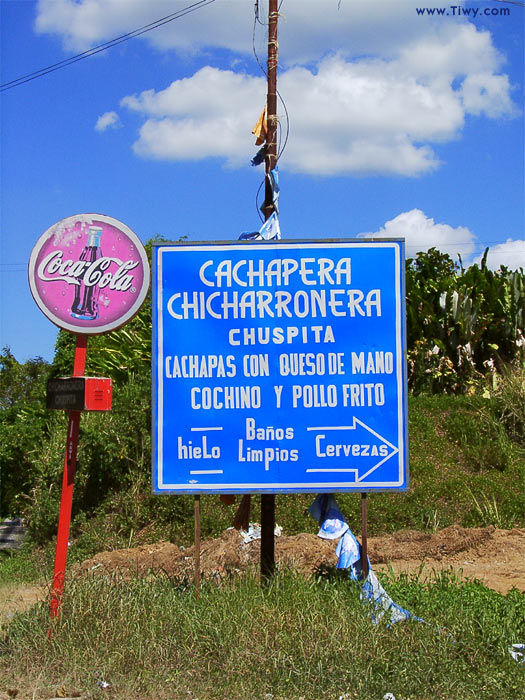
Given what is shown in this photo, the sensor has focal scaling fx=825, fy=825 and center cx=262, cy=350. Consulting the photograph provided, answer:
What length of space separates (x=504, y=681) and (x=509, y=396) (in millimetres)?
9177

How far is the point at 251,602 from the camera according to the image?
552cm

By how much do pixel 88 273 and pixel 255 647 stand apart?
110 inches

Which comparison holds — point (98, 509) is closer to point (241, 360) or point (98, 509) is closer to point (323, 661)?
point (241, 360)

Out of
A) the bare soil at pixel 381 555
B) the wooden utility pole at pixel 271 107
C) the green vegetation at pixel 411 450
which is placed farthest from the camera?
the green vegetation at pixel 411 450

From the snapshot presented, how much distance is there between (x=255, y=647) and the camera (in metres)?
5.11

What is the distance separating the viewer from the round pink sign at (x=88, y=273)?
5879mm

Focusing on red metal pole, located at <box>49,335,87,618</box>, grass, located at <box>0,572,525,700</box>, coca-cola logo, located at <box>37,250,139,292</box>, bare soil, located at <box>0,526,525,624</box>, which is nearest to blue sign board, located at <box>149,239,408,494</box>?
coca-cola logo, located at <box>37,250,139,292</box>

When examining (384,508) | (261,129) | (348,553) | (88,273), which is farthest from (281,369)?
(384,508)

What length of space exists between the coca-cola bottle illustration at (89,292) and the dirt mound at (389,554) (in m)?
2.94

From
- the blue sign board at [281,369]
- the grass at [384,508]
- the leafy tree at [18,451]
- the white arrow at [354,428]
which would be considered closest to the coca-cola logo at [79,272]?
the blue sign board at [281,369]

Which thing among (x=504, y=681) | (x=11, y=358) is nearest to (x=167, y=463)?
(x=504, y=681)

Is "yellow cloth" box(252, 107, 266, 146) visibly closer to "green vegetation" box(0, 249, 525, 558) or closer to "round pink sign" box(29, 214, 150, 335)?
"round pink sign" box(29, 214, 150, 335)

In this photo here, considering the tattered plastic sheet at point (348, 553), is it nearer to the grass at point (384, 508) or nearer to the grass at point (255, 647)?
the grass at point (255, 647)

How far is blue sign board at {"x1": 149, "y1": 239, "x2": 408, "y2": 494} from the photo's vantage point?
237 inches
